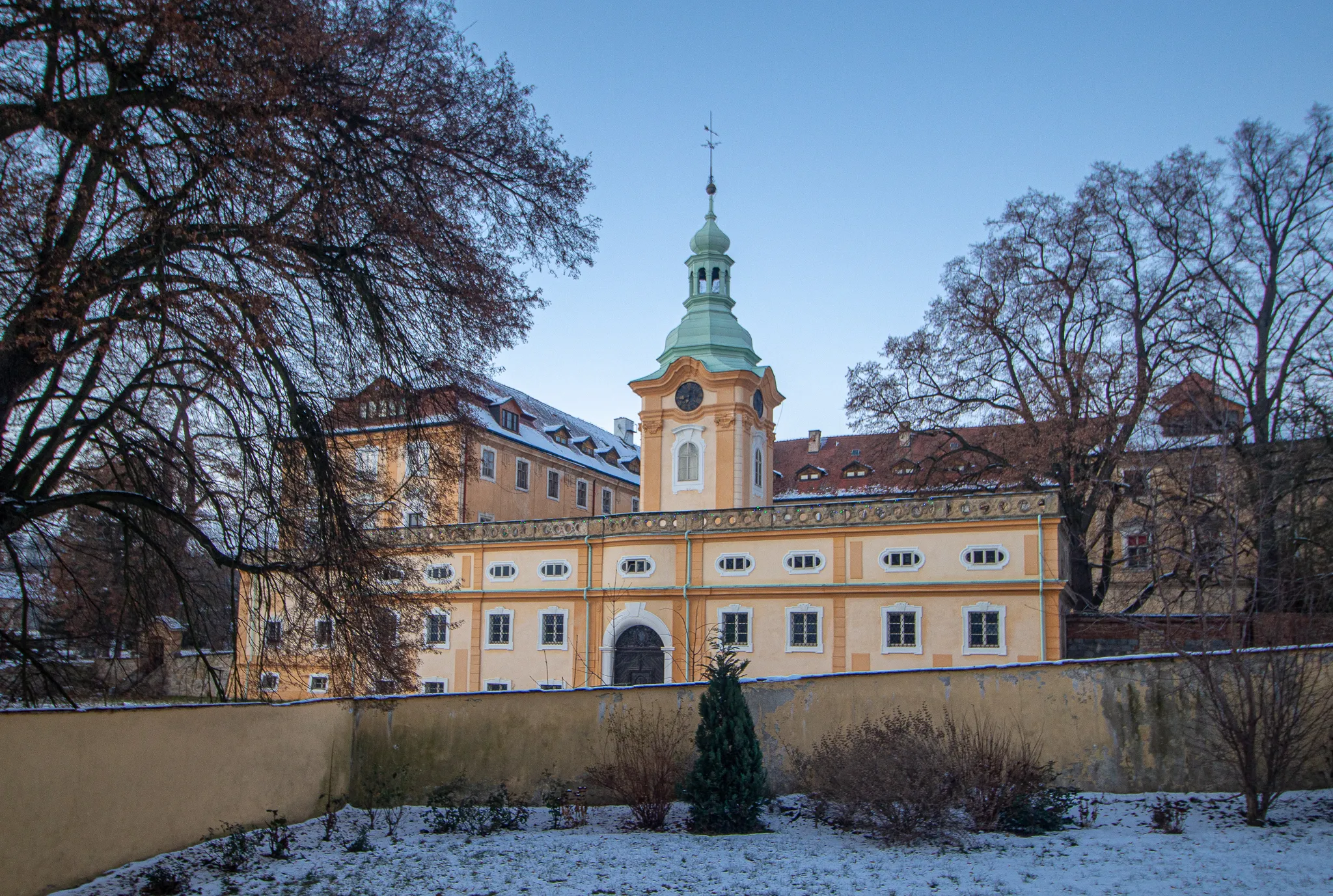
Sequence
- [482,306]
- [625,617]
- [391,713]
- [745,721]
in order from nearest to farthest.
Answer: [482,306] < [745,721] < [391,713] < [625,617]

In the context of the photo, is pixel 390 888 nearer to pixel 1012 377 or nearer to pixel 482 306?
pixel 482 306

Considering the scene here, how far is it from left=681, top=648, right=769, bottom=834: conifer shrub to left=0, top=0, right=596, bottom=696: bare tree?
3.56 m

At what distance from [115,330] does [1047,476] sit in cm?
2458

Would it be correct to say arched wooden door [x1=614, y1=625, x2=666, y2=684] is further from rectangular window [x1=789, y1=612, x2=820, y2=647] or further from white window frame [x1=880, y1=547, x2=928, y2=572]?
white window frame [x1=880, y1=547, x2=928, y2=572]

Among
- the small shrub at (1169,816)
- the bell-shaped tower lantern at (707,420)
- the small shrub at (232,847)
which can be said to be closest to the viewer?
the small shrub at (232,847)

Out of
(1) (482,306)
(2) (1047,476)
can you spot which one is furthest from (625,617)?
(1) (482,306)

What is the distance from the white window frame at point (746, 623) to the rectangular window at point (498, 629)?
21.6 ft

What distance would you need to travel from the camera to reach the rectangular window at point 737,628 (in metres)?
29.9

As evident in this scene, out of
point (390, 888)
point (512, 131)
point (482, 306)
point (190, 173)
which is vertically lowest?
point (390, 888)

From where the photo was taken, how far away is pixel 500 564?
32969 millimetres

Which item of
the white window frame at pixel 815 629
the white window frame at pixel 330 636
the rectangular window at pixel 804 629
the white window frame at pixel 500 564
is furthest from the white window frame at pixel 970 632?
the white window frame at pixel 330 636

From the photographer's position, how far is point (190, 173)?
9156mm

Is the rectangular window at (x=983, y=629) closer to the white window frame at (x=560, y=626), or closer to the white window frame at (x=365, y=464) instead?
the white window frame at (x=560, y=626)

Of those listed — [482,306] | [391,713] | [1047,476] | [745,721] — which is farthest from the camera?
[1047,476]
